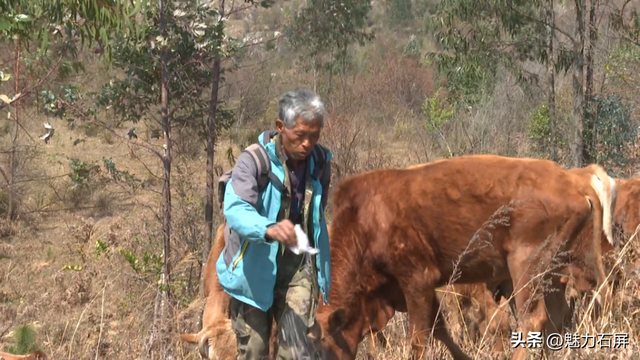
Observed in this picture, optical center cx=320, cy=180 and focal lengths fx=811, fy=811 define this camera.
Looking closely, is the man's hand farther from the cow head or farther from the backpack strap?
the cow head

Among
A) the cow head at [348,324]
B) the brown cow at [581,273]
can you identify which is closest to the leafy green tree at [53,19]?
the cow head at [348,324]

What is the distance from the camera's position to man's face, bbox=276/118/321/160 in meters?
4.05

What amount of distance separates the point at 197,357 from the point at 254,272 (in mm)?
1577

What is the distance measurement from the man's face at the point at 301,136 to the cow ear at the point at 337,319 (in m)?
2.16

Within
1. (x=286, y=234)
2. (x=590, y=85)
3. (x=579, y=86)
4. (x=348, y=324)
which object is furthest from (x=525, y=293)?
(x=590, y=85)

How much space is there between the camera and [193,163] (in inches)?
541

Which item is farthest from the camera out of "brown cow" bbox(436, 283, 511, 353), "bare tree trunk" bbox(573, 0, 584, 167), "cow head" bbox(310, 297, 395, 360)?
"bare tree trunk" bbox(573, 0, 584, 167)

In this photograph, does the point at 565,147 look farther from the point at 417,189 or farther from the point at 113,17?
the point at 113,17

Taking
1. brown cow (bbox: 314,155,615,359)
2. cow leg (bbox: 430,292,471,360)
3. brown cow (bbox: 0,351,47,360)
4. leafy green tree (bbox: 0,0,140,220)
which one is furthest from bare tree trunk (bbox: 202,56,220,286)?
brown cow (bbox: 0,351,47,360)

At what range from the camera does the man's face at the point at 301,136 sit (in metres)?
4.05

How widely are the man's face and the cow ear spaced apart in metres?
2.16

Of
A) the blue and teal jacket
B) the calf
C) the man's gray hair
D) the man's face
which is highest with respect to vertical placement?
the man's gray hair

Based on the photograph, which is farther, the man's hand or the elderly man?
the elderly man

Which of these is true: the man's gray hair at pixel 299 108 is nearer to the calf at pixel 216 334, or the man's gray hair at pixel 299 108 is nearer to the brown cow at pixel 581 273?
the calf at pixel 216 334
